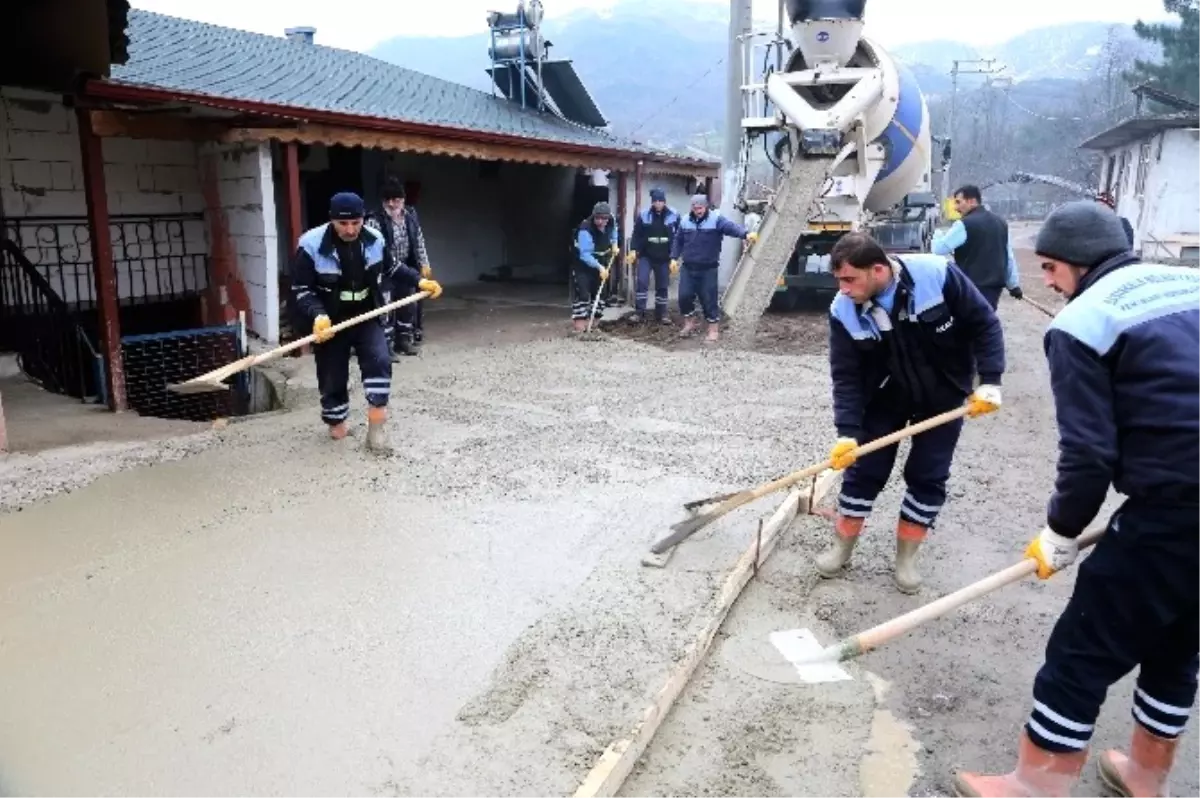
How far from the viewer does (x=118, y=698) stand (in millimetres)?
2766

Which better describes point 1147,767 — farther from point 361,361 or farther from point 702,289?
point 702,289

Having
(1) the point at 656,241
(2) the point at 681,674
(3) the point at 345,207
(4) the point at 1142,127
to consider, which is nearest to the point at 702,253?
(1) the point at 656,241

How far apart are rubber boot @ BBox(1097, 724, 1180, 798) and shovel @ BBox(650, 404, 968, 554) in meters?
1.32

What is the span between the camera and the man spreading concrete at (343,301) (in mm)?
5227

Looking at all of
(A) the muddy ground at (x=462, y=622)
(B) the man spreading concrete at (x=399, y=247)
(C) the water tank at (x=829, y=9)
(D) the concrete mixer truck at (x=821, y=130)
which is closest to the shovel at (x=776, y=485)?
(A) the muddy ground at (x=462, y=622)

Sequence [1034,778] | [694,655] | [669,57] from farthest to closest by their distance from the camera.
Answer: [669,57], [694,655], [1034,778]

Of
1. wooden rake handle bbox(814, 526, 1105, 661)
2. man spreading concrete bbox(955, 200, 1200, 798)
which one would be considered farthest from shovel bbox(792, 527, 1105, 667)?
man spreading concrete bbox(955, 200, 1200, 798)

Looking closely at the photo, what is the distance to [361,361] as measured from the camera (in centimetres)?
538

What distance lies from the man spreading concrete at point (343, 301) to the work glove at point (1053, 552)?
3854mm

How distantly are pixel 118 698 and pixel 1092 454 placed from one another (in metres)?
2.89

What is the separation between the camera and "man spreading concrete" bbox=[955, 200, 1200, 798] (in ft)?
6.66

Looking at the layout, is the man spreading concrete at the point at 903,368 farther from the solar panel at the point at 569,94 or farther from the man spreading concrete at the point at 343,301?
the solar panel at the point at 569,94

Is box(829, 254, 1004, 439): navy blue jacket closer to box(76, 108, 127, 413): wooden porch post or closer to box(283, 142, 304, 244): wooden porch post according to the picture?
box(76, 108, 127, 413): wooden porch post

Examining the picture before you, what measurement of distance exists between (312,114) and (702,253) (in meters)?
4.03
